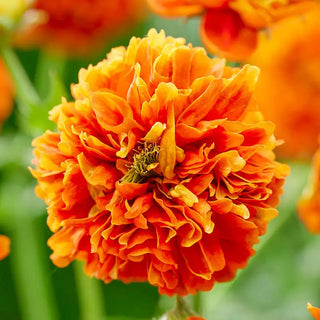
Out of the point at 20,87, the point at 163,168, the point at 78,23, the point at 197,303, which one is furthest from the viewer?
the point at 78,23

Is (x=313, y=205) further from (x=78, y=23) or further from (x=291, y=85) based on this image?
(x=78, y=23)

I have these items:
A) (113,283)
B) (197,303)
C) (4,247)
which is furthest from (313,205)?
(113,283)

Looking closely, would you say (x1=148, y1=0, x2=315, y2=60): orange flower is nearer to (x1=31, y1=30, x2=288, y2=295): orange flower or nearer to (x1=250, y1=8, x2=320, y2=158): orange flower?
(x1=31, y1=30, x2=288, y2=295): orange flower

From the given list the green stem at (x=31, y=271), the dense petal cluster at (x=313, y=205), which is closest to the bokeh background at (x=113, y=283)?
the green stem at (x=31, y=271)

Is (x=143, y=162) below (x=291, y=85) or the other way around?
the other way around

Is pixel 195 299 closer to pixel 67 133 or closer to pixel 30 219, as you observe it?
pixel 67 133

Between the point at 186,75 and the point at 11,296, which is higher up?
the point at 186,75

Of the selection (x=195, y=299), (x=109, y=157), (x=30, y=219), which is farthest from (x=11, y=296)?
(x=109, y=157)
